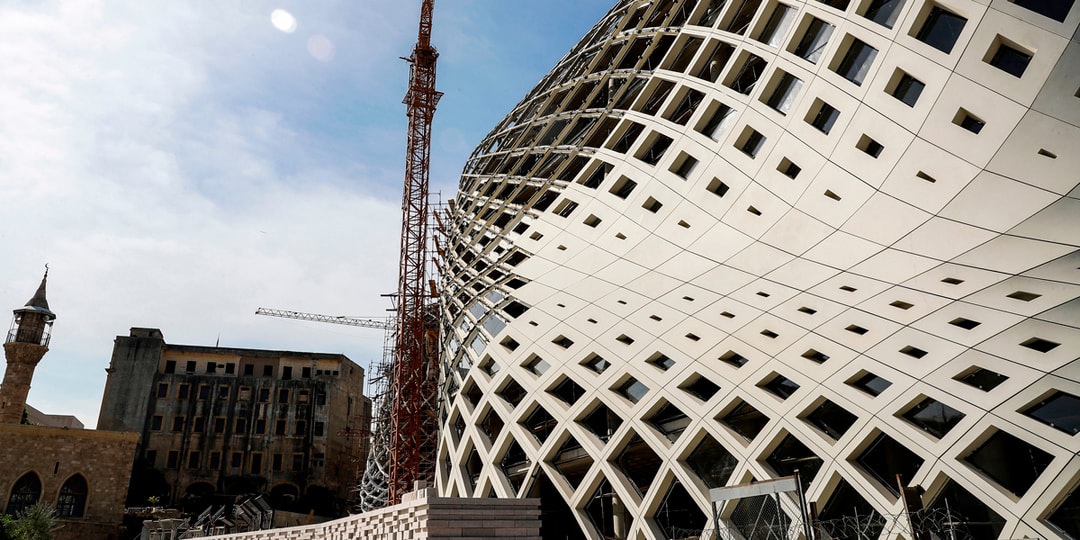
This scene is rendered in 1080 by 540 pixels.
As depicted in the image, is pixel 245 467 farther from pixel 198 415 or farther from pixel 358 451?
pixel 358 451

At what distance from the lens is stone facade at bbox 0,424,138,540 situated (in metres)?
36.3

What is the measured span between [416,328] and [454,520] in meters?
26.9

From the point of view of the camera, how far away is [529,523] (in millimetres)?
12180

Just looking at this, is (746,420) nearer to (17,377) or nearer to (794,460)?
(794,460)

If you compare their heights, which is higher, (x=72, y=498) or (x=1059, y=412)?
(x=72, y=498)

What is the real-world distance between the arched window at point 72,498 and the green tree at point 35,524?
2426mm

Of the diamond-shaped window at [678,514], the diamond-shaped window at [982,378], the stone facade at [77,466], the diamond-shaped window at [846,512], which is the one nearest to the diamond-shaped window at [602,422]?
the diamond-shaped window at [678,514]

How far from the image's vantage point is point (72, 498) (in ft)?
122

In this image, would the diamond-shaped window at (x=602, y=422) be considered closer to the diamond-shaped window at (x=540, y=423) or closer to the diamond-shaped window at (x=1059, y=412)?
the diamond-shaped window at (x=540, y=423)

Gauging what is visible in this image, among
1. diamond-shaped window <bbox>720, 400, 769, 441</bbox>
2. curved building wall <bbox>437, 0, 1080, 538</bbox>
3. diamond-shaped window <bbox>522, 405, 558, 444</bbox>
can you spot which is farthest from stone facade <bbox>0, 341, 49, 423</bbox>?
diamond-shaped window <bbox>720, 400, 769, 441</bbox>

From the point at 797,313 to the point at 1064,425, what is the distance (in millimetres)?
4922

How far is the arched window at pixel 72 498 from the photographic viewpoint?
3669 cm

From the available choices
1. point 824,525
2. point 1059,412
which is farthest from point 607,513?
point 1059,412

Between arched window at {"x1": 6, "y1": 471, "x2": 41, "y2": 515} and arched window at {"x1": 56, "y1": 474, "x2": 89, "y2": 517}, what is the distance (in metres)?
1.06
